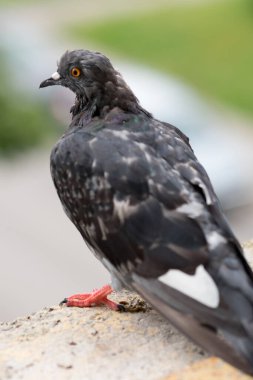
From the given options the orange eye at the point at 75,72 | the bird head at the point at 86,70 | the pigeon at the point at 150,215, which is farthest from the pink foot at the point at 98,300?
the orange eye at the point at 75,72

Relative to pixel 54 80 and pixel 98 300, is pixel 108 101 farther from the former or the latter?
pixel 98 300

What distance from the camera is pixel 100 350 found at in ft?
18.0

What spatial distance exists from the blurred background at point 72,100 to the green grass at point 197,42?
0.04 metres

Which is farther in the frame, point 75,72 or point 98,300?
point 75,72

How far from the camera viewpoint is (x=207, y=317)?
5.08 metres

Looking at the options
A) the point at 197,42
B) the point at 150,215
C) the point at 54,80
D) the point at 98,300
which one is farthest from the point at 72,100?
the point at 150,215

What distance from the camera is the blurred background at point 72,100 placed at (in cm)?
1798

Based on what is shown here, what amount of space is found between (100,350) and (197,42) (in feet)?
90.1

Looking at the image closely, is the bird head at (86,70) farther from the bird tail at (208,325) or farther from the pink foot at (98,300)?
the bird tail at (208,325)

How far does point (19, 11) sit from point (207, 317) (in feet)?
104

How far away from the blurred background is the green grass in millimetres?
40

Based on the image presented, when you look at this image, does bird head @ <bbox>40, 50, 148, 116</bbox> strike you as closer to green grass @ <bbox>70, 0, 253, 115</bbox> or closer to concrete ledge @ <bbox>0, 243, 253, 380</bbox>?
concrete ledge @ <bbox>0, 243, 253, 380</bbox>

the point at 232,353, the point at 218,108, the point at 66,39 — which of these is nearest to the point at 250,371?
the point at 232,353

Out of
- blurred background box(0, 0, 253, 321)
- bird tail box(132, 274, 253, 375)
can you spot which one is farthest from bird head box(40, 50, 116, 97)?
blurred background box(0, 0, 253, 321)
